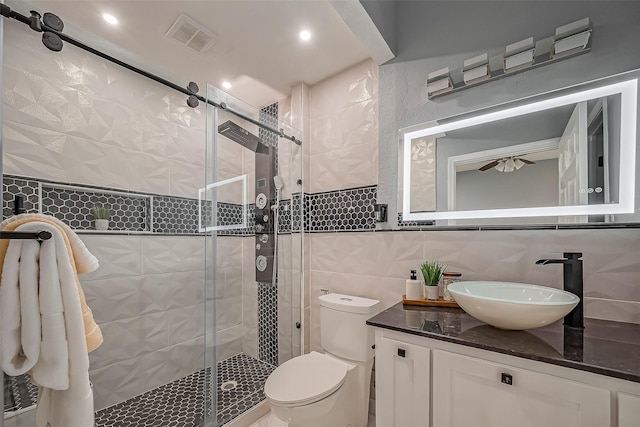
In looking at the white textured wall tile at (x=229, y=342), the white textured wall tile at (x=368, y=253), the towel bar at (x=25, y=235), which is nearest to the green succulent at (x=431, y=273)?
the white textured wall tile at (x=368, y=253)

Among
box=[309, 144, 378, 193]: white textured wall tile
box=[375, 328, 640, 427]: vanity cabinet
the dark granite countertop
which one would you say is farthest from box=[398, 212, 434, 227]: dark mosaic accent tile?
box=[375, 328, 640, 427]: vanity cabinet

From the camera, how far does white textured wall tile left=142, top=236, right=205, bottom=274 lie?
1960mm

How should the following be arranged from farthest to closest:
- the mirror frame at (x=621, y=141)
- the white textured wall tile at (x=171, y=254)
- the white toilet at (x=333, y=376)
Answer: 1. the white textured wall tile at (x=171, y=254)
2. the white toilet at (x=333, y=376)
3. the mirror frame at (x=621, y=141)

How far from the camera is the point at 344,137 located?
2008 mm

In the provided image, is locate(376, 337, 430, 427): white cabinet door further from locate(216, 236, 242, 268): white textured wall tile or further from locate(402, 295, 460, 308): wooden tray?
locate(216, 236, 242, 268): white textured wall tile

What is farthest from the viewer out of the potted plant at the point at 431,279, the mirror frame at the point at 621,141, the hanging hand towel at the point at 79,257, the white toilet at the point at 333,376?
the potted plant at the point at 431,279

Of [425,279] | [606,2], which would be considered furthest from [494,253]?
[606,2]

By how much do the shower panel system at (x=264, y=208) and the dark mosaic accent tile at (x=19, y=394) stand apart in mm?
1179

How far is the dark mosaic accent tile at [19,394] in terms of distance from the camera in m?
1.15

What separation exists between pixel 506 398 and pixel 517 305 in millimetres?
304

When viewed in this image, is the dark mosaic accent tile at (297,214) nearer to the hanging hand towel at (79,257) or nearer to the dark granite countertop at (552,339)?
the dark granite countertop at (552,339)

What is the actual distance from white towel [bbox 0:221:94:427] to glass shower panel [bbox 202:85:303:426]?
0.67 m

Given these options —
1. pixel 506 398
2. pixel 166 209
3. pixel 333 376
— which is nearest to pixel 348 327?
pixel 333 376

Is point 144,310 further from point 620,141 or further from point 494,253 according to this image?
point 620,141
